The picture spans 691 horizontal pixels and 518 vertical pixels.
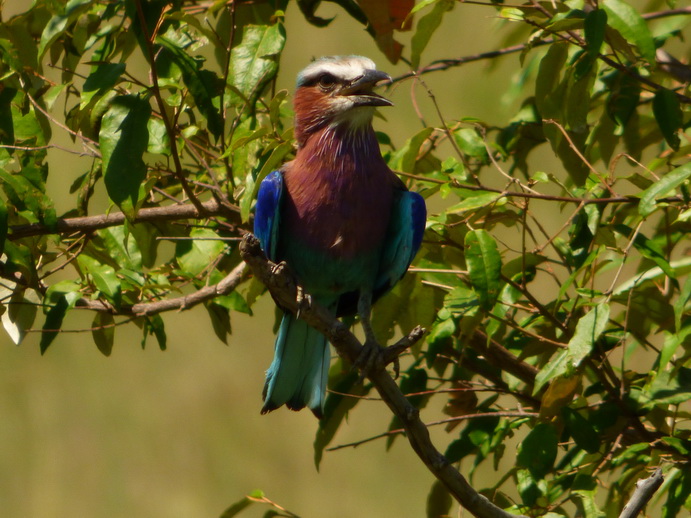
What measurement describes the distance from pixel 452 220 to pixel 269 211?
1.74 feet

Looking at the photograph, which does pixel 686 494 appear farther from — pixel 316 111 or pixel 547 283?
pixel 547 283

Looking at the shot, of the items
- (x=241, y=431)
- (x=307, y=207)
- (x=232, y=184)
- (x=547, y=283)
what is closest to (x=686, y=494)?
(x=307, y=207)

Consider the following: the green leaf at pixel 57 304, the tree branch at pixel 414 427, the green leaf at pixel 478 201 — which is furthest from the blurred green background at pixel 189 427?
the tree branch at pixel 414 427

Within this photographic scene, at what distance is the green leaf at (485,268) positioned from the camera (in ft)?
7.66

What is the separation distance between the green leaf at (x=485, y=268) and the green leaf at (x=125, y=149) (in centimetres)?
81

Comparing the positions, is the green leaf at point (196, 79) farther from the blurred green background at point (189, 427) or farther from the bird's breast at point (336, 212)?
the blurred green background at point (189, 427)

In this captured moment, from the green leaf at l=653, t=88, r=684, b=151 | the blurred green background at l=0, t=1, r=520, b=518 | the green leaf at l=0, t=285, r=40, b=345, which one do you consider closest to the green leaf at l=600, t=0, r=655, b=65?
the green leaf at l=653, t=88, r=684, b=151

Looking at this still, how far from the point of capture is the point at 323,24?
309 cm

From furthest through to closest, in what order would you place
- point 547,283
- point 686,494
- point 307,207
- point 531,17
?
point 547,283
point 307,207
point 531,17
point 686,494

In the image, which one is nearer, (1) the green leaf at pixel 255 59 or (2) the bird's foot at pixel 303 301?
(2) the bird's foot at pixel 303 301

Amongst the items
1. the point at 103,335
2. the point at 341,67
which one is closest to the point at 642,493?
the point at 341,67

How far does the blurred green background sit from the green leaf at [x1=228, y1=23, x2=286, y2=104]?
4237 millimetres

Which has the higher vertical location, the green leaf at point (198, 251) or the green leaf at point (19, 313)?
the green leaf at point (198, 251)

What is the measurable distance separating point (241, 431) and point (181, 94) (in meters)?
4.92
